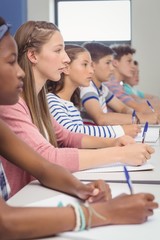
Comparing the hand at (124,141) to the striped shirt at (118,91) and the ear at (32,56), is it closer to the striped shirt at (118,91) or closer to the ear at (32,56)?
the ear at (32,56)

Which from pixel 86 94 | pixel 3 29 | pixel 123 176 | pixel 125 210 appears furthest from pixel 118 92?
pixel 125 210

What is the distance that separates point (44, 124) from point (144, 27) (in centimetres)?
434

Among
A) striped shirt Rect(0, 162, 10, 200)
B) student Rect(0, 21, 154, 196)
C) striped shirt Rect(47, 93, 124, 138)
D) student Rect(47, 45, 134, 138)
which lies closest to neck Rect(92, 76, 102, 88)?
student Rect(47, 45, 134, 138)

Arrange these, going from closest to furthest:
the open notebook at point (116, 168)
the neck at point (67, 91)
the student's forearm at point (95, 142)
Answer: the open notebook at point (116, 168) → the student's forearm at point (95, 142) → the neck at point (67, 91)

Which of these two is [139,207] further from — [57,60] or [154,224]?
[57,60]

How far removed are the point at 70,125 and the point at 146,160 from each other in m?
0.73

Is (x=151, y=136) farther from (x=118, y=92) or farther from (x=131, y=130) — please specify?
(x=118, y=92)

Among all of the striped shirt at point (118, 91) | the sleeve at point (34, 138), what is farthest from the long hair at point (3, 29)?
the striped shirt at point (118, 91)

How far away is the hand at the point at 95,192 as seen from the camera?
1268mm

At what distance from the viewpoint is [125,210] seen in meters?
1.08

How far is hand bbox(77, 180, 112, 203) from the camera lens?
127 cm

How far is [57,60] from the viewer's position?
209cm

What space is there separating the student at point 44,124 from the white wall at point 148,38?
4039 mm

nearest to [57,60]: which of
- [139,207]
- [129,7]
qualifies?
[139,207]
